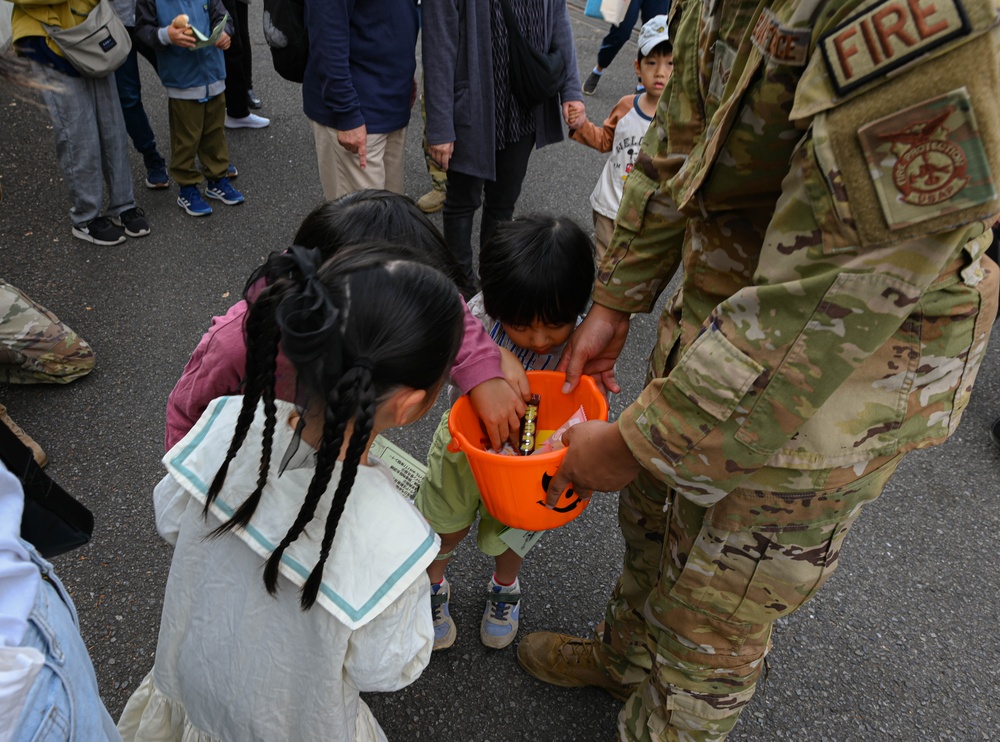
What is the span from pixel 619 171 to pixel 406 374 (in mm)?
2192

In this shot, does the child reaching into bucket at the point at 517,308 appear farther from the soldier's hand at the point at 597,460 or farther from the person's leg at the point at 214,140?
the person's leg at the point at 214,140

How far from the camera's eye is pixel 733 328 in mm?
1005

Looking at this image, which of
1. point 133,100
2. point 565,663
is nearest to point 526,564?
point 565,663

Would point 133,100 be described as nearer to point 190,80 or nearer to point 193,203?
point 190,80

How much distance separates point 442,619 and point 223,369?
99cm

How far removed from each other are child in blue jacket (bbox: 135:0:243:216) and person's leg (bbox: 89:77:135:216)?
27 cm

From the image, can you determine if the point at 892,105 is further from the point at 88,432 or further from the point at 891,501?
the point at 88,432

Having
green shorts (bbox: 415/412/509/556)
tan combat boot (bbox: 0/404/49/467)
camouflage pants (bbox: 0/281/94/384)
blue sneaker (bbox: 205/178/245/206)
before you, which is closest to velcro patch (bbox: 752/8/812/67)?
green shorts (bbox: 415/412/509/556)

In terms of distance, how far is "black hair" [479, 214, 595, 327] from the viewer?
64.5 inches

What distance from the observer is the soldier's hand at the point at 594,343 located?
1596mm

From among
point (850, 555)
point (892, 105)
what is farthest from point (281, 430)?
point (850, 555)

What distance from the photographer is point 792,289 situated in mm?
931

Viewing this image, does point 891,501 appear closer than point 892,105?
No

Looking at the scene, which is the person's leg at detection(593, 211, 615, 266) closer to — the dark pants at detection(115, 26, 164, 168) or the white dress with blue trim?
the white dress with blue trim
